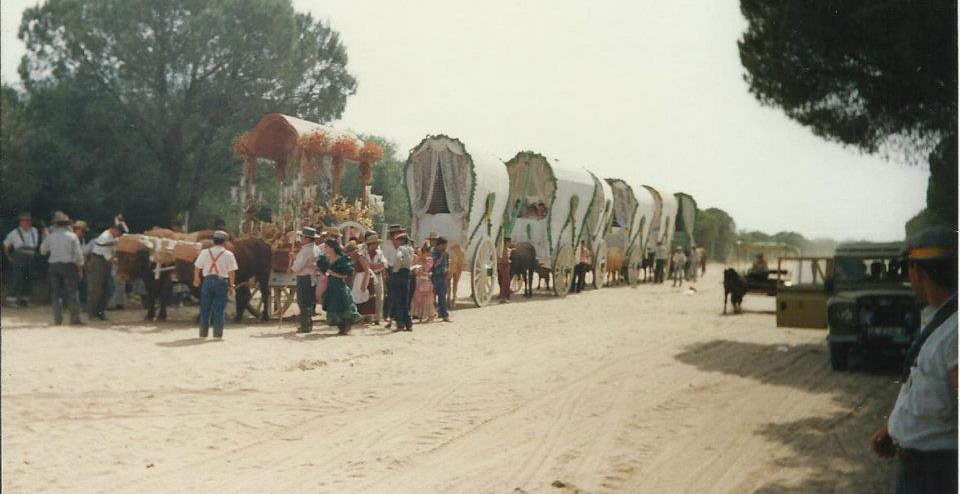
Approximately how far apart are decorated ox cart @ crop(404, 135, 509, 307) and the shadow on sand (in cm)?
631

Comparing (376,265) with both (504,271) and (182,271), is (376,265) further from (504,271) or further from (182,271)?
(504,271)

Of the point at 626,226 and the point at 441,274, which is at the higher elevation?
the point at 626,226

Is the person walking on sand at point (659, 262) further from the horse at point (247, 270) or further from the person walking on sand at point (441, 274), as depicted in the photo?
the horse at point (247, 270)

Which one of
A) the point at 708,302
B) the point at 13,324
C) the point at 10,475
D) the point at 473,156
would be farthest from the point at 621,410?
the point at 708,302

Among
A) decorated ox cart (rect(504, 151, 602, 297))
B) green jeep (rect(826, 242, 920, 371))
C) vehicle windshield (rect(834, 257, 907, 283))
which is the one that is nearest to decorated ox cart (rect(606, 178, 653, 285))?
decorated ox cart (rect(504, 151, 602, 297))

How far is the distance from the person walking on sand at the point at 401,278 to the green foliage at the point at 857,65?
19.8 feet

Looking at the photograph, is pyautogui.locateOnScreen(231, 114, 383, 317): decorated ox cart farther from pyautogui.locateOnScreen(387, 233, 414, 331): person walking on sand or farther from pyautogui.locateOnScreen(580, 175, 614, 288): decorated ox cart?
pyautogui.locateOnScreen(580, 175, 614, 288): decorated ox cart

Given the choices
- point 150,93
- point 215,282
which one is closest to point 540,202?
point 215,282

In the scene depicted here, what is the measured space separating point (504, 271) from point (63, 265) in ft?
35.7

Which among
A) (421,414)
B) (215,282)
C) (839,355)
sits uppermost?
(215,282)

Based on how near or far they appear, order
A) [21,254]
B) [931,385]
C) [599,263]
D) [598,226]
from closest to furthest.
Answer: [931,385] < [21,254] < [598,226] < [599,263]

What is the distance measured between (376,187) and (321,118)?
6.18 m

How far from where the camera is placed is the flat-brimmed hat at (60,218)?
29.8ft

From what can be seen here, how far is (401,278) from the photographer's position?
13.3 metres
